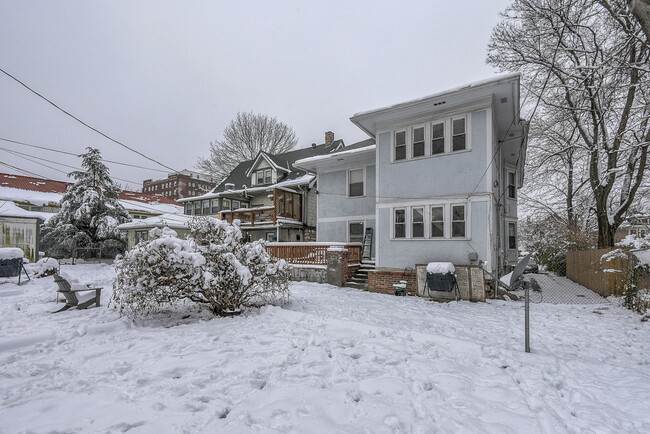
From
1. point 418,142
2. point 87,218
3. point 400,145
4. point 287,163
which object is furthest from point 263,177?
point 418,142

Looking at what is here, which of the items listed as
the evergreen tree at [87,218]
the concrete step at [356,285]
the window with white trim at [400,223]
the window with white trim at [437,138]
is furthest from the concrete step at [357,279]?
the evergreen tree at [87,218]

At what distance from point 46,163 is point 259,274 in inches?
727

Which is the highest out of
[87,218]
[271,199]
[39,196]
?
[39,196]

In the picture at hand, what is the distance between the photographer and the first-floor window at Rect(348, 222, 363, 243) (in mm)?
14785

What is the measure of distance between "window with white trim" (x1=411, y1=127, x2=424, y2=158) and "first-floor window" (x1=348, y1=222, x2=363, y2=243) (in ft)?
15.8

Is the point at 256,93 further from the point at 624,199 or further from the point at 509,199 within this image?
the point at 624,199

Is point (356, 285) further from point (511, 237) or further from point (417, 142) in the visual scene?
point (511, 237)

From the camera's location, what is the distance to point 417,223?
10.8 meters

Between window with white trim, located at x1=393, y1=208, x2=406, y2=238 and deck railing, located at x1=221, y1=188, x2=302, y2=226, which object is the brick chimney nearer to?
deck railing, located at x1=221, y1=188, x2=302, y2=226

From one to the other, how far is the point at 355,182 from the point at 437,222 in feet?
17.4

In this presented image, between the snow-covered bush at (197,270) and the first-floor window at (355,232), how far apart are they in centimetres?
822

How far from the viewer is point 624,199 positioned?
12.5m

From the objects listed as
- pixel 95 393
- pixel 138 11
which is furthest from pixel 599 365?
pixel 138 11

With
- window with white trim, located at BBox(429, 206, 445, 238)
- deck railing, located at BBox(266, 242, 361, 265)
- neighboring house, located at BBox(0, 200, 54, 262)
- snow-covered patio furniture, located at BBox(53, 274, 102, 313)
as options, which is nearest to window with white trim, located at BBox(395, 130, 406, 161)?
window with white trim, located at BBox(429, 206, 445, 238)
